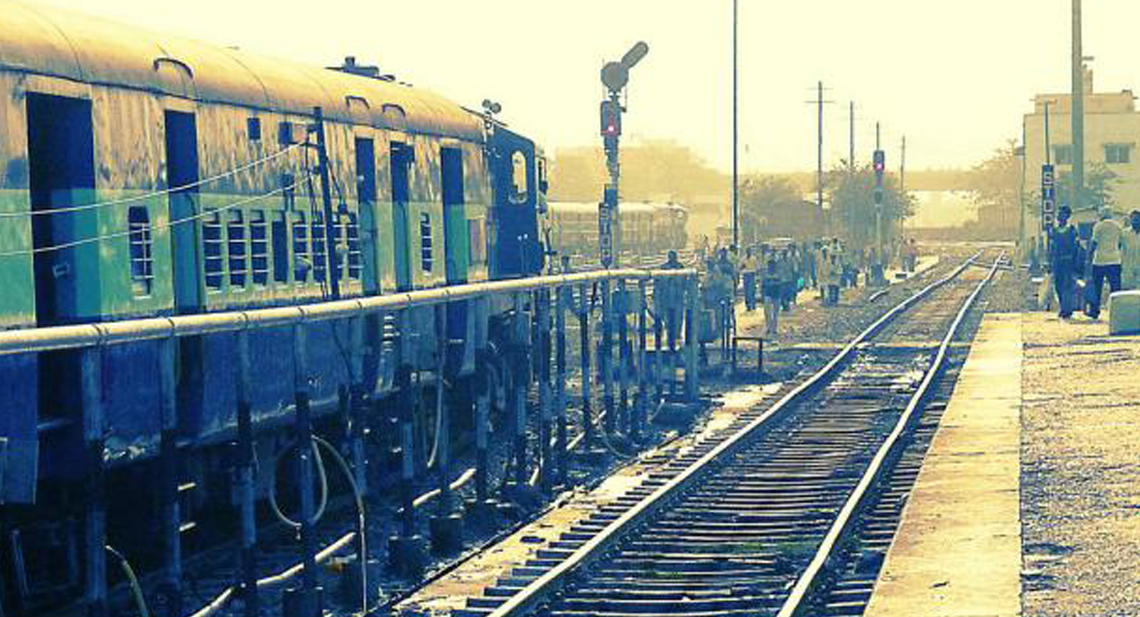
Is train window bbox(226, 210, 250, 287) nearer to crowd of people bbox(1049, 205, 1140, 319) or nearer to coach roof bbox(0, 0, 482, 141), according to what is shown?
coach roof bbox(0, 0, 482, 141)

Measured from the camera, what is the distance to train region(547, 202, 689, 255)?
7156 centimetres

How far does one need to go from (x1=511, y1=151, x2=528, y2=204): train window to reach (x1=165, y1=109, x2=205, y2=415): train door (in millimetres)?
9535

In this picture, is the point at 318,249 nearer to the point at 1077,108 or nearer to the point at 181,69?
the point at 181,69

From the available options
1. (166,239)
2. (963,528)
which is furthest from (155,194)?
(963,528)

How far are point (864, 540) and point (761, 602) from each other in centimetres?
253

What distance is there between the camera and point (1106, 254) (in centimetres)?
3122

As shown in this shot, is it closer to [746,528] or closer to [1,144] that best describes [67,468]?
[1,144]

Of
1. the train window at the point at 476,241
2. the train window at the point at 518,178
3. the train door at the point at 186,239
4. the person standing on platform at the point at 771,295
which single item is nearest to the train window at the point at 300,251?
the train door at the point at 186,239

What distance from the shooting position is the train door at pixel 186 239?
41.9 ft

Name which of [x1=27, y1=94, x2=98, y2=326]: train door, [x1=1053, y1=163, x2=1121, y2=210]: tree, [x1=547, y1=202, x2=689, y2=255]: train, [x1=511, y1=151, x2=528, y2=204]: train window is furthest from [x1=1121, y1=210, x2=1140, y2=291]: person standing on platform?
[x1=1053, y1=163, x2=1121, y2=210]: tree

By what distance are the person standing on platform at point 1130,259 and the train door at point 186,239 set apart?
72.7 ft

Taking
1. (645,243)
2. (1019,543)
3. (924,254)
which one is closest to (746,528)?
(1019,543)

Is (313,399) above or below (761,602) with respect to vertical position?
above

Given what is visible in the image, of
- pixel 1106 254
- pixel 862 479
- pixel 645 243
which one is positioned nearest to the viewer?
pixel 862 479
